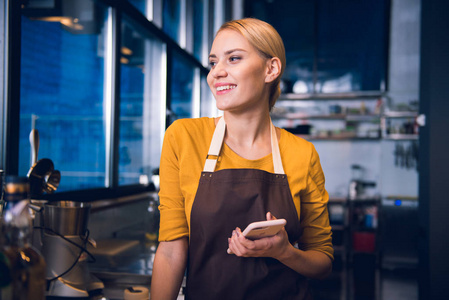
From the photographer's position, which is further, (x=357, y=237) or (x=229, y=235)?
(x=357, y=237)

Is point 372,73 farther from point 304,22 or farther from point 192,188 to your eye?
point 192,188

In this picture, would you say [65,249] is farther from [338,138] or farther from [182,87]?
[338,138]

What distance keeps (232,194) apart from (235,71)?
1.23 ft

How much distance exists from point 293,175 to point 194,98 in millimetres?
4163

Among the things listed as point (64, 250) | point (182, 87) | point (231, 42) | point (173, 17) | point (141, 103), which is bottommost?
point (64, 250)

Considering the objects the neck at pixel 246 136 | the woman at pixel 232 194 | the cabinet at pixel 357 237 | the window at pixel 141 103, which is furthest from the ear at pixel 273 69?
the cabinet at pixel 357 237

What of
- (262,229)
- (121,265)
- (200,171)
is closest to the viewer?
(262,229)

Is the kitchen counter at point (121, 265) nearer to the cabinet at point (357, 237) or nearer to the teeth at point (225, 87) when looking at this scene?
the teeth at point (225, 87)

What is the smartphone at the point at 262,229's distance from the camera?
976mm

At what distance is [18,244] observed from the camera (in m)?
0.70

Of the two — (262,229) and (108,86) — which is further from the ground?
(108,86)

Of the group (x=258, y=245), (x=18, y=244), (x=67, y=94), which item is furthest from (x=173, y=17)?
(x=18, y=244)

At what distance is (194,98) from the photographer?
5.31m

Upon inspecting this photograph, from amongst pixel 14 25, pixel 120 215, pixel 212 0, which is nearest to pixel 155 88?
pixel 120 215
